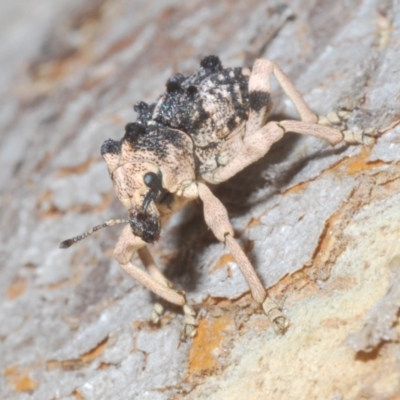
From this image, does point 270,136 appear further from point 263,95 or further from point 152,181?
point 152,181

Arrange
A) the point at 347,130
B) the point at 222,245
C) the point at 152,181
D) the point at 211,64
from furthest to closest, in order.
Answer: the point at 211,64 → the point at 222,245 → the point at 347,130 → the point at 152,181

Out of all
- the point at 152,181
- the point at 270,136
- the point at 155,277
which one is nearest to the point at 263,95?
the point at 270,136

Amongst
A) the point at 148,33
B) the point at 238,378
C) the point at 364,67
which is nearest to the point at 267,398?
the point at 238,378

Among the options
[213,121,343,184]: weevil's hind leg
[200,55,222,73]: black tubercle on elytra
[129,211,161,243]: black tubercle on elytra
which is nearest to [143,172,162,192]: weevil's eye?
[129,211,161,243]: black tubercle on elytra

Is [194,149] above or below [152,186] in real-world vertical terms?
above

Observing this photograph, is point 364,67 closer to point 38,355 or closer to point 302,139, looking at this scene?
point 302,139
